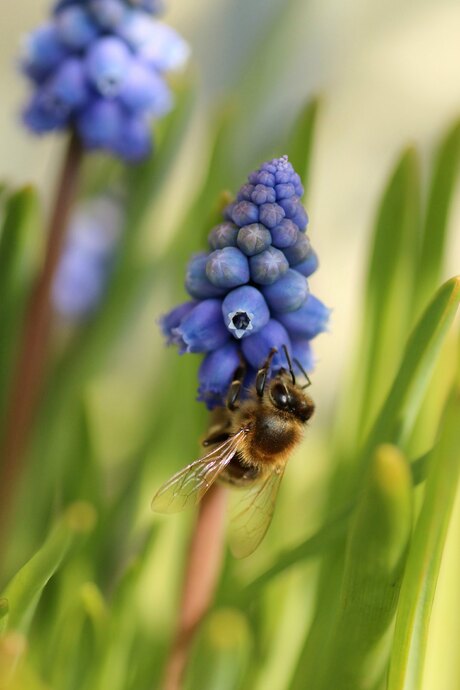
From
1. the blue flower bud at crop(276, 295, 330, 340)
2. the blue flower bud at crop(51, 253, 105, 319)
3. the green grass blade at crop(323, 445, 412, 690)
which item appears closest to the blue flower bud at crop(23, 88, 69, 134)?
the blue flower bud at crop(51, 253, 105, 319)

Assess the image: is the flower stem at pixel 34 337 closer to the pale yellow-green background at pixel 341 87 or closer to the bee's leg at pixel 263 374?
the bee's leg at pixel 263 374

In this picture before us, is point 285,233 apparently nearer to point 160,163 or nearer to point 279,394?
point 279,394

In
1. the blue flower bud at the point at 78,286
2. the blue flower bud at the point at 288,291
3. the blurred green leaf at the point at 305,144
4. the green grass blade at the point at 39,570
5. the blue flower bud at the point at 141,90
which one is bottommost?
the green grass blade at the point at 39,570

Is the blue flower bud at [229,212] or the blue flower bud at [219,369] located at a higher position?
the blue flower bud at [229,212]

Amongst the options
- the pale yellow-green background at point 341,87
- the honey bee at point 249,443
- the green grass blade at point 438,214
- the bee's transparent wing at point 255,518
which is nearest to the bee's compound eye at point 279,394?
the honey bee at point 249,443

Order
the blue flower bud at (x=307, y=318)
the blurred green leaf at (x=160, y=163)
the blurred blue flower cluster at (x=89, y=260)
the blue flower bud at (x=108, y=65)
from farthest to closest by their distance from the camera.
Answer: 1. the blurred blue flower cluster at (x=89, y=260)
2. the blurred green leaf at (x=160, y=163)
3. the blue flower bud at (x=108, y=65)
4. the blue flower bud at (x=307, y=318)

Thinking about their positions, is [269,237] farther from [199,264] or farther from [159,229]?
[159,229]
